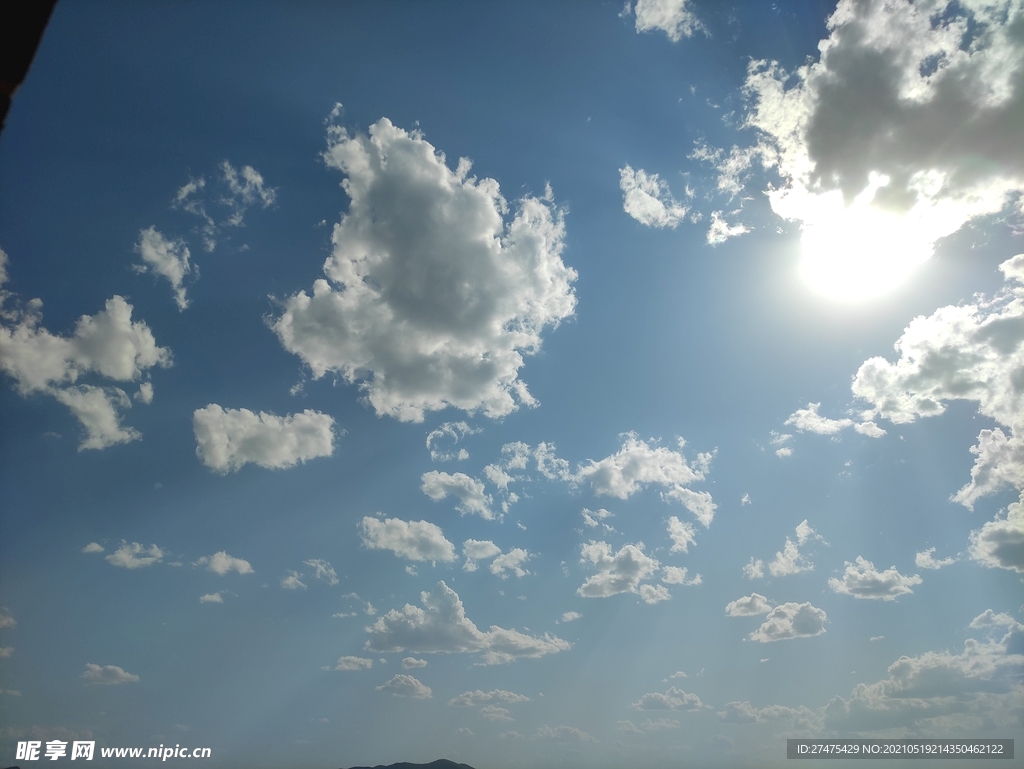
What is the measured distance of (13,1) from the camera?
15.0 m

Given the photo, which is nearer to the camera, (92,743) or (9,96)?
(9,96)

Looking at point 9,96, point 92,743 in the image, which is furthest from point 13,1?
point 92,743

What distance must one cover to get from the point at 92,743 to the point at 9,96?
5828 centimetres

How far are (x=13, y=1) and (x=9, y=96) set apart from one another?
1233 millimetres

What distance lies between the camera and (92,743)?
2603 inches

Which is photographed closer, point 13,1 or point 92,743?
point 13,1

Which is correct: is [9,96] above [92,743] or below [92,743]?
above

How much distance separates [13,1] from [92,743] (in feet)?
194

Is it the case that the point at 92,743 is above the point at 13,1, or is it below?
below

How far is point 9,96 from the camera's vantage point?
15586mm

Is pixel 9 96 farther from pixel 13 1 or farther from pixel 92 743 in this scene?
pixel 92 743
